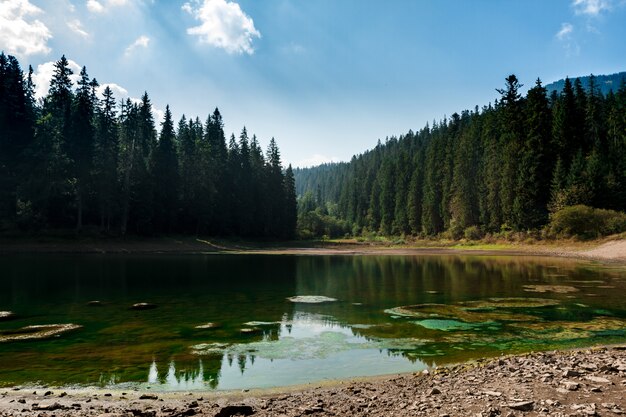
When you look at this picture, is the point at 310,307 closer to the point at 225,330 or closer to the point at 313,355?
the point at 225,330

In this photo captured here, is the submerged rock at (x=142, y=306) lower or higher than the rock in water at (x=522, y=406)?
lower

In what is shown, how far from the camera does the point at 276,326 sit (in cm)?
1750

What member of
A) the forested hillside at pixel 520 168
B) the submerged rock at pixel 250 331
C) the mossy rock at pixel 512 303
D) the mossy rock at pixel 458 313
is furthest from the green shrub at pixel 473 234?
the submerged rock at pixel 250 331

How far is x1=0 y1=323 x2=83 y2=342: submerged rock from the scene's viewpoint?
587 inches

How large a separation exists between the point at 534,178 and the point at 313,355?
7397 cm

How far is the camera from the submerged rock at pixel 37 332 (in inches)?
587

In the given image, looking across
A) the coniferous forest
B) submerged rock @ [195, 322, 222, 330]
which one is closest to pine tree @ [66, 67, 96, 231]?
the coniferous forest

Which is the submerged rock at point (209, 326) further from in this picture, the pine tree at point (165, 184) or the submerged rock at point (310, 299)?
the pine tree at point (165, 184)

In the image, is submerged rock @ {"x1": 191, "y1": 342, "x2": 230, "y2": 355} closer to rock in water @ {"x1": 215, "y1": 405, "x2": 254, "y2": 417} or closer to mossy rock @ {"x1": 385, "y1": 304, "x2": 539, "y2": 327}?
rock in water @ {"x1": 215, "y1": 405, "x2": 254, "y2": 417}

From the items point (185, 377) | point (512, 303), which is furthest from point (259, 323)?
point (512, 303)

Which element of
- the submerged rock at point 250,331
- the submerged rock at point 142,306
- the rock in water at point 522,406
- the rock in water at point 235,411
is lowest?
the submerged rock at point 250,331

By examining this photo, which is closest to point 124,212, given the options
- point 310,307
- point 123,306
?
point 123,306

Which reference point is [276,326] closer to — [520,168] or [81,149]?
[81,149]

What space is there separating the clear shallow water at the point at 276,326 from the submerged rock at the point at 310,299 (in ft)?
2.08
